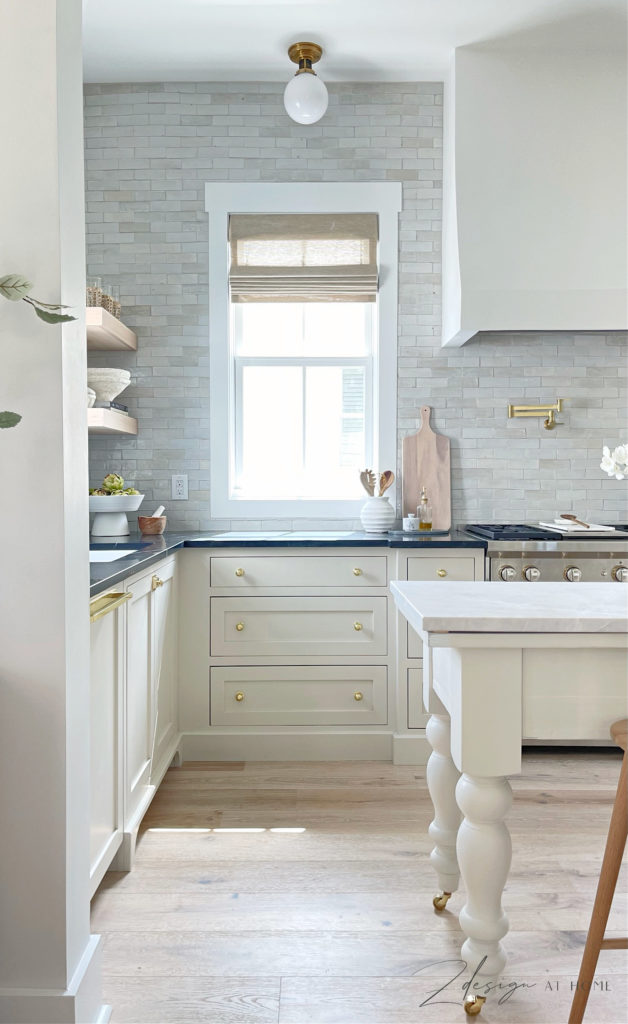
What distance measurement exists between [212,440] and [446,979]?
2466 millimetres

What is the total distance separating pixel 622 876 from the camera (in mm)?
2000

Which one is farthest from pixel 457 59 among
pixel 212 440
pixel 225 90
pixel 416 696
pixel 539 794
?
pixel 539 794

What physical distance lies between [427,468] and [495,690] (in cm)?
211

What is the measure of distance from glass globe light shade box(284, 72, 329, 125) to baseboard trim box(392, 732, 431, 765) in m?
2.70

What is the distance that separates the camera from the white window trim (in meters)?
3.36

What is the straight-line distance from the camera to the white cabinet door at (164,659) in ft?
7.99

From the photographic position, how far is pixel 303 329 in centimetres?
348

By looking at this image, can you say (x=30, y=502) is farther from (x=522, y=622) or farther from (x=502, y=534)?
(x=502, y=534)

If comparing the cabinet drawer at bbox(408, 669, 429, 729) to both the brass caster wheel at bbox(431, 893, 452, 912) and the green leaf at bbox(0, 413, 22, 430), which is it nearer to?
the brass caster wheel at bbox(431, 893, 452, 912)

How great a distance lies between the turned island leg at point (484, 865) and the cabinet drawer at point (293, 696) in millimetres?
1439

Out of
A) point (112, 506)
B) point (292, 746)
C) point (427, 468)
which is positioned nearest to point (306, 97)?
point (427, 468)

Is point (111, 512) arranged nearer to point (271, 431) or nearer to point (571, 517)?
point (271, 431)

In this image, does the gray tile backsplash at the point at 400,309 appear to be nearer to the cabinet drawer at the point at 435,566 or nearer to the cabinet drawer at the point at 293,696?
the cabinet drawer at the point at 435,566

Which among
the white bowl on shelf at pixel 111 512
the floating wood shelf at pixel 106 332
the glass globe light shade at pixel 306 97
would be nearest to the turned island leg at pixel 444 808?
the white bowl on shelf at pixel 111 512
